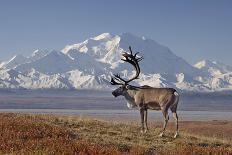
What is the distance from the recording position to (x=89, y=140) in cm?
1847

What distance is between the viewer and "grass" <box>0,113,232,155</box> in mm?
14848

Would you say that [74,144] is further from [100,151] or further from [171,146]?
[171,146]

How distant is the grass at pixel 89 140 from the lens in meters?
14.8

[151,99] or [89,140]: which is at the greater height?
[151,99]

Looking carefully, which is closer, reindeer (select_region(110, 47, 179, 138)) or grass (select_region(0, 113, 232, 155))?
grass (select_region(0, 113, 232, 155))

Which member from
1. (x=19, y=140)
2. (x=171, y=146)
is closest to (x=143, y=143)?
(x=171, y=146)

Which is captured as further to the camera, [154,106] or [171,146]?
[154,106]

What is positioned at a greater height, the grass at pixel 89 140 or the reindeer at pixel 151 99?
the reindeer at pixel 151 99

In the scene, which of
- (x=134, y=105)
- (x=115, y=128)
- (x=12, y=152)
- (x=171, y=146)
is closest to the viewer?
(x=12, y=152)

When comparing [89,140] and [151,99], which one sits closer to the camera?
[89,140]

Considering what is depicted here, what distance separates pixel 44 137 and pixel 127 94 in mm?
7978

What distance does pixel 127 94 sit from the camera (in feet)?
81.8

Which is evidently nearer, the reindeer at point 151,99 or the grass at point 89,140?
the grass at point 89,140

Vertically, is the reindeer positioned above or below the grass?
above
